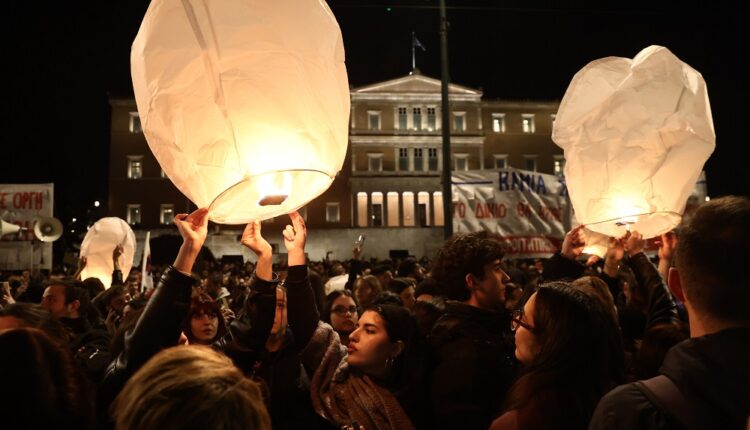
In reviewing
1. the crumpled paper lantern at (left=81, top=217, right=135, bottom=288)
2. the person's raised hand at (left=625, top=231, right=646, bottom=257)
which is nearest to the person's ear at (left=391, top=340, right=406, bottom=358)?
the person's raised hand at (left=625, top=231, right=646, bottom=257)

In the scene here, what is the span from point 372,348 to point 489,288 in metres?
0.72

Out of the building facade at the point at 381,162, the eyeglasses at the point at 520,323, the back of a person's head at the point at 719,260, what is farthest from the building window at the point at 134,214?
the back of a person's head at the point at 719,260

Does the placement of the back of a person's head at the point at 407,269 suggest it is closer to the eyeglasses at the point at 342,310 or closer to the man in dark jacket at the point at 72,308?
the eyeglasses at the point at 342,310

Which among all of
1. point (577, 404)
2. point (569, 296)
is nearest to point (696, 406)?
point (577, 404)

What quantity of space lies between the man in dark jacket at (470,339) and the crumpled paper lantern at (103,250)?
21.6 ft

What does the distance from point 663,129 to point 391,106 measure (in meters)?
51.6

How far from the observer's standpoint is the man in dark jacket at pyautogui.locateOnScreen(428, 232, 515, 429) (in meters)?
2.62

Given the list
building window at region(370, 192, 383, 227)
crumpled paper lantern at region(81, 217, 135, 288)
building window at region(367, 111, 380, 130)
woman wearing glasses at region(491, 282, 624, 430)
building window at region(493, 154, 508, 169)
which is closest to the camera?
woman wearing glasses at region(491, 282, 624, 430)

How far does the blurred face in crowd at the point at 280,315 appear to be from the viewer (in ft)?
10.6

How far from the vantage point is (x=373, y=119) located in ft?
179

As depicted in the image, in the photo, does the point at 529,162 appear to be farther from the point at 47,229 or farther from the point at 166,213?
the point at 47,229

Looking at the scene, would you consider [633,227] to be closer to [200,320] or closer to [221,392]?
[200,320]

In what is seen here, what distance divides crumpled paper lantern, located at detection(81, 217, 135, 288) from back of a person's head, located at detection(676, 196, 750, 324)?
821cm

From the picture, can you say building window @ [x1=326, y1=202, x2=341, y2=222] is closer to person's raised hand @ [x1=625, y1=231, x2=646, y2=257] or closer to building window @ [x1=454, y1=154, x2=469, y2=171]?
building window @ [x1=454, y1=154, x2=469, y2=171]
